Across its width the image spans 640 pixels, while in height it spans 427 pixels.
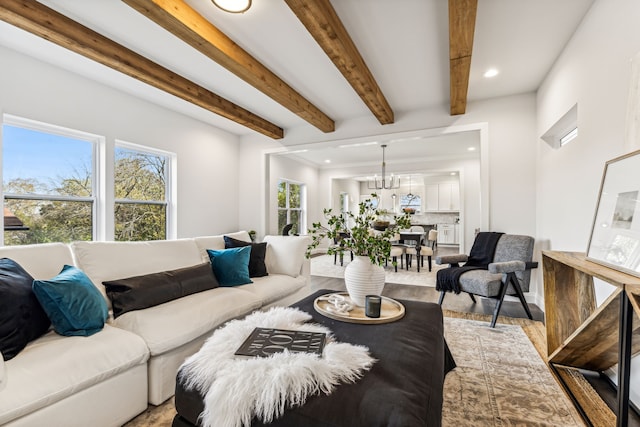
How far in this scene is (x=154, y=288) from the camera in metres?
2.12

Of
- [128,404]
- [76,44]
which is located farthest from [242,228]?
[128,404]

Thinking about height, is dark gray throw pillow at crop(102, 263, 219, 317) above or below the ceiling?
below

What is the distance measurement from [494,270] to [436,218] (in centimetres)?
777

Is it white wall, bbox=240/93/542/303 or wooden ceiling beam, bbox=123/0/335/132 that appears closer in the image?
wooden ceiling beam, bbox=123/0/335/132

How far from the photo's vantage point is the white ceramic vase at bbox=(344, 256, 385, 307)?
199 cm

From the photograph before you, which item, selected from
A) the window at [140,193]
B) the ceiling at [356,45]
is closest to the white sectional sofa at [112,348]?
the window at [140,193]

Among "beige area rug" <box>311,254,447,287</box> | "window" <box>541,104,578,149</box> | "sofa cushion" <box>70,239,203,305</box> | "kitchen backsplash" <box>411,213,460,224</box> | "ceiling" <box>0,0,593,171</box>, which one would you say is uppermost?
"ceiling" <box>0,0,593,171</box>

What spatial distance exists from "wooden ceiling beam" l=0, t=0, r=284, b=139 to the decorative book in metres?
2.62

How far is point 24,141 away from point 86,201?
768mm

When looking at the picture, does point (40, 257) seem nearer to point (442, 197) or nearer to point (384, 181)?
point (384, 181)

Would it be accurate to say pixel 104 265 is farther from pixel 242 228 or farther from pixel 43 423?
pixel 242 228

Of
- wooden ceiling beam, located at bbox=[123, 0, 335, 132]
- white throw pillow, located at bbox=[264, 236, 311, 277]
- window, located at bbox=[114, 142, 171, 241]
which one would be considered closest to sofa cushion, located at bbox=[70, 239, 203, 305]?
white throw pillow, located at bbox=[264, 236, 311, 277]

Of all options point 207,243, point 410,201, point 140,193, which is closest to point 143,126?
point 140,193

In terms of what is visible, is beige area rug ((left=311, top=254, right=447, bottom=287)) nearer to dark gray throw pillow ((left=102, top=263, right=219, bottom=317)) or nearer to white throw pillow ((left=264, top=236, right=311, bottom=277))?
white throw pillow ((left=264, top=236, right=311, bottom=277))
